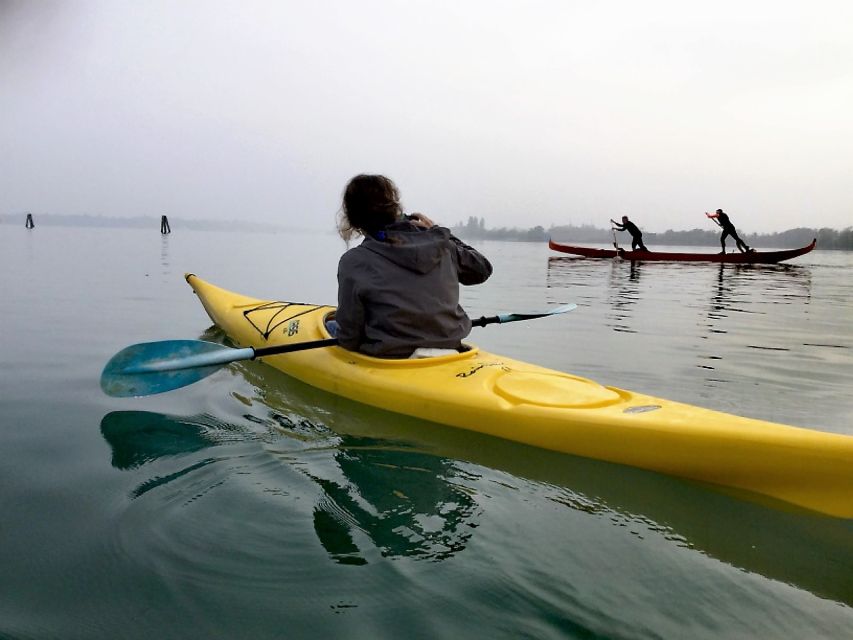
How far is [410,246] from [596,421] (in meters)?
1.41

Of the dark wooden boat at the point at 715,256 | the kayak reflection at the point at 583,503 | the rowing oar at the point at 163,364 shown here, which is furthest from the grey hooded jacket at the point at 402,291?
the dark wooden boat at the point at 715,256

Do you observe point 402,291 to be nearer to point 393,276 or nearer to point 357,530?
point 393,276

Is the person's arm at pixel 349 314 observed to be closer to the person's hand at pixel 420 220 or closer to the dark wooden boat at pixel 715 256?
the person's hand at pixel 420 220

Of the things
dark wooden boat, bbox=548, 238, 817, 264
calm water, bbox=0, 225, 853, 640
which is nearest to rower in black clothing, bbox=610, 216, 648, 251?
dark wooden boat, bbox=548, 238, 817, 264

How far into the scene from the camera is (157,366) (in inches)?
146

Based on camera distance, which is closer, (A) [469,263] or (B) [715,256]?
(A) [469,263]

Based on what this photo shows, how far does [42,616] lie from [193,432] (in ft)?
5.41

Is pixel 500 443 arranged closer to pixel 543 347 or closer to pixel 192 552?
pixel 192 552

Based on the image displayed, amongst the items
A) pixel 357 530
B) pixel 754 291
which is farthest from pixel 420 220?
pixel 754 291

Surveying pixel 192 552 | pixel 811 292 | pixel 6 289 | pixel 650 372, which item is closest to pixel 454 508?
pixel 192 552

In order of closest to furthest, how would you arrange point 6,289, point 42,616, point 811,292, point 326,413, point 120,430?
point 42,616
point 120,430
point 326,413
point 6,289
point 811,292

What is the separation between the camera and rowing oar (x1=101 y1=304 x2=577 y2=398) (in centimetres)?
364

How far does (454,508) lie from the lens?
7.83 ft

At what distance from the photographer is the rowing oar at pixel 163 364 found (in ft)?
11.9
